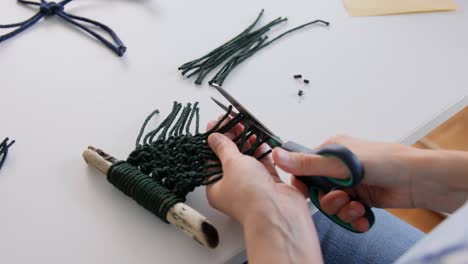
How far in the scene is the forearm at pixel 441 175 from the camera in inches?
25.5

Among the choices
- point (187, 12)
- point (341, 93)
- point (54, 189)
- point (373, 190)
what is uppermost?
point (187, 12)

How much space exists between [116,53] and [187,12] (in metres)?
0.17

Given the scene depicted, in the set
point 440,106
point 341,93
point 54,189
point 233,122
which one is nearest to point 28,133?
point 54,189

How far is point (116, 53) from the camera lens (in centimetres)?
84

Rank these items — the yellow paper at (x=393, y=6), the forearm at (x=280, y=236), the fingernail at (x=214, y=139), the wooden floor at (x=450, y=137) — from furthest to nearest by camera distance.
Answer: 1. the wooden floor at (x=450, y=137)
2. the yellow paper at (x=393, y=6)
3. the fingernail at (x=214, y=139)
4. the forearm at (x=280, y=236)

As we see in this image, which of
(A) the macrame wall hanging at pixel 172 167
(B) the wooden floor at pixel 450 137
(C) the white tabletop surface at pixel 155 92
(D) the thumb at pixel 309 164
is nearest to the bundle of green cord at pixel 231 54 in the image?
(C) the white tabletop surface at pixel 155 92

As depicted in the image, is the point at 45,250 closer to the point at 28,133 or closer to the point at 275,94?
the point at 28,133

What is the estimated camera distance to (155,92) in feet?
2.56

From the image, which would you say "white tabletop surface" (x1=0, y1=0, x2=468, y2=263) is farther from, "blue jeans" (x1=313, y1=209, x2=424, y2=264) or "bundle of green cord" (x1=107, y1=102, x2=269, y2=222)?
"blue jeans" (x1=313, y1=209, x2=424, y2=264)

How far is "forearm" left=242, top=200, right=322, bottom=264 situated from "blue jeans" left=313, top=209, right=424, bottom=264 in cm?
19

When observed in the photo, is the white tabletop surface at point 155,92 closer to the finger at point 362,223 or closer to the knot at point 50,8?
the knot at point 50,8

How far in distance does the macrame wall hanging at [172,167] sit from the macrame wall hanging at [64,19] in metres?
0.21

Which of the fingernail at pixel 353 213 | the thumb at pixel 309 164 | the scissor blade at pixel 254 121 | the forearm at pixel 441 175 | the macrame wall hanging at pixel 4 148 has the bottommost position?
the forearm at pixel 441 175

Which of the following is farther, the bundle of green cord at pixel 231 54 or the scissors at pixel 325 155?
the bundle of green cord at pixel 231 54
